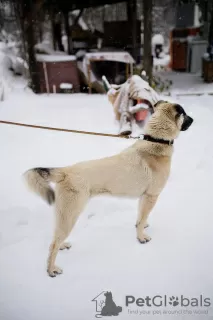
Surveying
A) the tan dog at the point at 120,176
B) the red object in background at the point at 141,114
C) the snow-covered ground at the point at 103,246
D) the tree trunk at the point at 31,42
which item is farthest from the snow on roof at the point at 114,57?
the tan dog at the point at 120,176

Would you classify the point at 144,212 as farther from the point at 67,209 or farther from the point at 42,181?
the point at 42,181

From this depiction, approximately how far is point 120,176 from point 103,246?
67 centimetres

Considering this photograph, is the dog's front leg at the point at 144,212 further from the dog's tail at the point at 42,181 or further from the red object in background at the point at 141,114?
the red object in background at the point at 141,114

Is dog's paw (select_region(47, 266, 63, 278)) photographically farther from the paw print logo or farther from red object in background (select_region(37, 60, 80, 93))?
red object in background (select_region(37, 60, 80, 93))

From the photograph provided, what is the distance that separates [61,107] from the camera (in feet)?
19.9

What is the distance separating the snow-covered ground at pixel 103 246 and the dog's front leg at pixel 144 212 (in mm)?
71

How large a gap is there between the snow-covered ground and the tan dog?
17cm

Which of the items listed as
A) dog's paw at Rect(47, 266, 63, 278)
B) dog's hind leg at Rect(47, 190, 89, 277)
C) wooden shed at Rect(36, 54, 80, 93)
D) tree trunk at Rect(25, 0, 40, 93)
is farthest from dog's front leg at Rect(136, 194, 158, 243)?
tree trunk at Rect(25, 0, 40, 93)

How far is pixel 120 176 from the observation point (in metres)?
1.99

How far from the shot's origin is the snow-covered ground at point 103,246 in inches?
71.1

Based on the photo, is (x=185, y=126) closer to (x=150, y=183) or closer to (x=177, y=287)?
(x=150, y=183)

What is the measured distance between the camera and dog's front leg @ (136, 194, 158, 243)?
7.29 ft

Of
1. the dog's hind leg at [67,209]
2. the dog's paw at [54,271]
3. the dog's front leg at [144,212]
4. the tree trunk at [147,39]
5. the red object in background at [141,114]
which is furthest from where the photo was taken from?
the tree trunk at [147,39]

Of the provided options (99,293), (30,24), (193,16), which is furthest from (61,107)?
(193,16)
